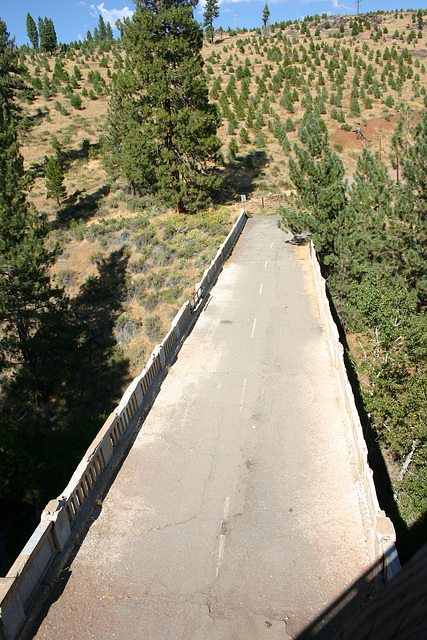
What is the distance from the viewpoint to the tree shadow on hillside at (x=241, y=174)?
4132 centimetres

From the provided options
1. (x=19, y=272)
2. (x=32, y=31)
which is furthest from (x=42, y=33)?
(x=19, y=272)

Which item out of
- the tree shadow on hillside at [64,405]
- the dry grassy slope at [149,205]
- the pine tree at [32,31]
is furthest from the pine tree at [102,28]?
the tree shadow on hillside at [64,405]

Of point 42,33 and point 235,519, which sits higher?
point 42,33

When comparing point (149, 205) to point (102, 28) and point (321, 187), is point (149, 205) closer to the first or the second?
point (321, 187)

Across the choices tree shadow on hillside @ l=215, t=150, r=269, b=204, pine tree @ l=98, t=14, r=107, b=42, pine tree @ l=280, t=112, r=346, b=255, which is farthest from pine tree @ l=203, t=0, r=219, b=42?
pine tree @ l=280, t=112, r=346, b=255

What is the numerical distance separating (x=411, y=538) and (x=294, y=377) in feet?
16.3

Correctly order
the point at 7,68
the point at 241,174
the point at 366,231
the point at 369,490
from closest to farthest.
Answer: the point at 369,490 < the point at 366,231 < the point at 7,68 < the point at 241,174

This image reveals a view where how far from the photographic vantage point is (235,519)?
28.5 feet

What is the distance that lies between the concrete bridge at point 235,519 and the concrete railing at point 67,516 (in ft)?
0.70

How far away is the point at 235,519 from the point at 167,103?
30.9m

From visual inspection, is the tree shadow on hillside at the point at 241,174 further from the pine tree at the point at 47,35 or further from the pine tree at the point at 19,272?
the pine tree at the point at 47,35

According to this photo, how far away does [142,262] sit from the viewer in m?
31.6

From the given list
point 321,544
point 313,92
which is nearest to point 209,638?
point 321,544

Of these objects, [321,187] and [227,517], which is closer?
[227,517]
